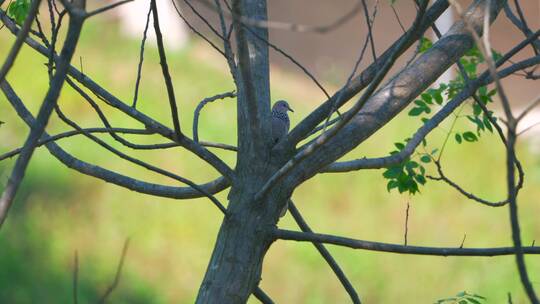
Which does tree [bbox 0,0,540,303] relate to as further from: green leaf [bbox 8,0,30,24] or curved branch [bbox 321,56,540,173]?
green leaf [bbox 8,0,30,24]

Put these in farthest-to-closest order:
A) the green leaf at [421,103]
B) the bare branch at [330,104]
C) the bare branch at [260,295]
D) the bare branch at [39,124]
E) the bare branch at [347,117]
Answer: the green leaf at [421,103]
the bare branch at [260,295]
the bare branch at [330,104]
the bare branch at [347,117]
the bare branch at [39,124]

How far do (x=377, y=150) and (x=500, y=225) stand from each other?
1201 mm

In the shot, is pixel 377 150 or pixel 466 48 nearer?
pixel 466 48

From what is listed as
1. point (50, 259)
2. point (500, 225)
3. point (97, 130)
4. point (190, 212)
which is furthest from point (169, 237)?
point (97, 130)

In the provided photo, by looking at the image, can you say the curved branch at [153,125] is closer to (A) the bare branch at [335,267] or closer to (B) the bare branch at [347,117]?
(B) the bare branch at [347,117]

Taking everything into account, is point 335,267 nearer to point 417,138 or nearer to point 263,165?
point 263,165

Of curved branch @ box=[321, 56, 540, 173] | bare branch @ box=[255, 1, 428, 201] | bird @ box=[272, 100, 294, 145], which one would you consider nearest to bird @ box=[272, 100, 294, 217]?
bird @ box=[272, 100, 294, 145]

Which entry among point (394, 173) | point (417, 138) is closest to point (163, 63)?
point (417, 138)

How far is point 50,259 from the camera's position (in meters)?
6.03

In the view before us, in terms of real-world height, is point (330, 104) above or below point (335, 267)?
above

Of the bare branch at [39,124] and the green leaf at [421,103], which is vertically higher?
the green leaf at [421,103]

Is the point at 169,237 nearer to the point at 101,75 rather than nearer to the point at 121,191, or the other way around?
the point at 121,191

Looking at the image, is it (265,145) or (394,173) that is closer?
(265,145)

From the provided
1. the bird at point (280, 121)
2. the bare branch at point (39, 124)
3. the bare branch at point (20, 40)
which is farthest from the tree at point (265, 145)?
the bird at point (280, 121)
